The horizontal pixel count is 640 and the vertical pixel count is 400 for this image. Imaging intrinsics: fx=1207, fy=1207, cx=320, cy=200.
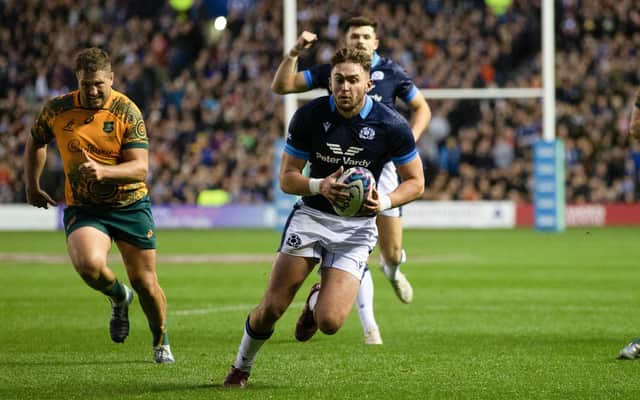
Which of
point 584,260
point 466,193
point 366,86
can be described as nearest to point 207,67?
point 466,193

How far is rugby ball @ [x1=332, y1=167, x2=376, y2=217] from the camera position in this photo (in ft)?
23.4

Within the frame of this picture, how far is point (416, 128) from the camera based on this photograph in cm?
1052

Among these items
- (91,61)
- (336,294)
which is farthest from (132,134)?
(336,294)

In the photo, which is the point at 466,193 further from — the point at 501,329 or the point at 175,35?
the point at 501,329

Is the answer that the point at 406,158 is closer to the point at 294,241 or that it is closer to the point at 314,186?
the point at 314,186

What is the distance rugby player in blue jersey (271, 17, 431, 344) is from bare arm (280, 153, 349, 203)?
7.71 feet

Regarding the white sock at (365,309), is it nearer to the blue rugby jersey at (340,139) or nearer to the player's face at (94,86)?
the blue rugby jersey at (340,139)

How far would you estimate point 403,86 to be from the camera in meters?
→ 10.5

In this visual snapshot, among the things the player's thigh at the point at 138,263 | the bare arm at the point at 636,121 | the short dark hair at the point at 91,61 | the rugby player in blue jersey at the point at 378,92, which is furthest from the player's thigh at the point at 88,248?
the bare arm at the point at 636,121

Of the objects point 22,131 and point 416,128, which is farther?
point 22,131

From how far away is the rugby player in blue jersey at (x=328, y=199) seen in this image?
24.3 ft

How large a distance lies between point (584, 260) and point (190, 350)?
38.5 ft

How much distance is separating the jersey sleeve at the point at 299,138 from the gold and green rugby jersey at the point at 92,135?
1338 mm

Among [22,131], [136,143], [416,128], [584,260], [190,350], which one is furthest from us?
[22,131]
